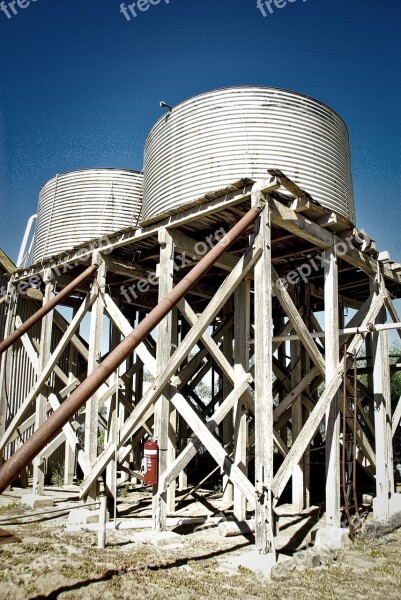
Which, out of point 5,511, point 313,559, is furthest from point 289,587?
point 5,511

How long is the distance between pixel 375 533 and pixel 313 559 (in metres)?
2.18

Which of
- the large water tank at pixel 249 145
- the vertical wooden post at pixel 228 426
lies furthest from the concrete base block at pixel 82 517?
the large water tank at pixel 249 145

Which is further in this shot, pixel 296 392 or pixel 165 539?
pixel 296 392

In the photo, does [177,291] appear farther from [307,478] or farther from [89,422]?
[307,478]

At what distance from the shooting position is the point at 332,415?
8023 millimetres

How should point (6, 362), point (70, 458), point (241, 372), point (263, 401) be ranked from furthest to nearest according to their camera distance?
point (70, 458)
point (6, 362)
point (241, 372)
point (263, 401)

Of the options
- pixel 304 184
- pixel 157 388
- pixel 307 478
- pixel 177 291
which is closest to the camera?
pixel 177 291

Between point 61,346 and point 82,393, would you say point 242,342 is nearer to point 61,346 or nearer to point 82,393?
point 61,346

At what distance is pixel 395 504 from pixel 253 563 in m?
4.13

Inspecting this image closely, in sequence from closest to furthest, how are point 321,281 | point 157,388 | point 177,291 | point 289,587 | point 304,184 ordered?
point 289,587 < point 177,291 < point 157,388 < point 304,184 < point 321,281

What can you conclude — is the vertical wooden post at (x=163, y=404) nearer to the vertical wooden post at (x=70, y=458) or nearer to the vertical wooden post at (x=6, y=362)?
the vertical wooden post at (x=70, y=458)

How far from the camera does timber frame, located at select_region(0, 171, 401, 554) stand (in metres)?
7.07

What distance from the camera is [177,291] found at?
578 centimetres

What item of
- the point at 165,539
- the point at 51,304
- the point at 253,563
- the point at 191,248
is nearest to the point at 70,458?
the point at 51,304
